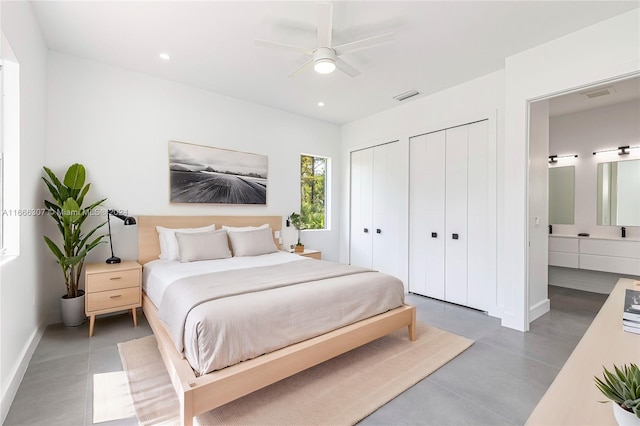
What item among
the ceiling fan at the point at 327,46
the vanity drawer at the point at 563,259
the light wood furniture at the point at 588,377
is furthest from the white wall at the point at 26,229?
the vanity drawer at the point at 563,259

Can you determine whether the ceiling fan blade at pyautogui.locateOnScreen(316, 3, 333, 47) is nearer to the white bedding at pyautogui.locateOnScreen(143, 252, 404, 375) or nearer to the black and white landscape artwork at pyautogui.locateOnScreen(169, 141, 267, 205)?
the white bedding at pyautogui.locateOnScreen(143, 252, 404, 375)

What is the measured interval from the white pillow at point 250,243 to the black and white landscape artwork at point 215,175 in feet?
2.10

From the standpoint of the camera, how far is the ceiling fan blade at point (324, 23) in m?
2.03

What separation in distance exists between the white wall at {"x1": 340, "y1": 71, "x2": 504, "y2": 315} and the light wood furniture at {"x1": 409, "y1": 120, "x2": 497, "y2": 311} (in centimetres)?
9

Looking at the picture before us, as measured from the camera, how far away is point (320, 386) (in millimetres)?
2072

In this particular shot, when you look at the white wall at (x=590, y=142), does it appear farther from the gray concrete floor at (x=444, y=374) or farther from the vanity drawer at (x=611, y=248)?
the gray concrete floor at (x=444, y=374)

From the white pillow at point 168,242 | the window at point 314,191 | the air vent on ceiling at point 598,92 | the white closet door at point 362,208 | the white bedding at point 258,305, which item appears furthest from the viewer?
the window at point 314,191

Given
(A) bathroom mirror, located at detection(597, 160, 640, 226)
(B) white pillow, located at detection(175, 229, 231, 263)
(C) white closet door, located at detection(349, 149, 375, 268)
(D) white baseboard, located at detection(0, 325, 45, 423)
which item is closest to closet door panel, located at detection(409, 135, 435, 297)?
(C) white closet door, located at detection(349, 149, 375, 268)

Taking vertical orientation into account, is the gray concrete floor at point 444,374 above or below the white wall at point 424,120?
below

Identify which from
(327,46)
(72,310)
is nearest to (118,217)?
(72,310)

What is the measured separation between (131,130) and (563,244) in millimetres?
6416

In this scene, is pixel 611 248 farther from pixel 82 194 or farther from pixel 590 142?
pixel 82 194

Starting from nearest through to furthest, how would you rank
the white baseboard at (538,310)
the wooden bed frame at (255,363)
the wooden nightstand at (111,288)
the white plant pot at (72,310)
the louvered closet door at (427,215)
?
the wooden bed frame at (255,363)
the wooden nightstand at (111,288)
the white plant pot at (72,310)
the white baseboard at (538,310)
the louvered closet door at (427,215)

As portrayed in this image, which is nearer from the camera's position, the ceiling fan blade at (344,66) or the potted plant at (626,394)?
the potted plant at (626,394)
